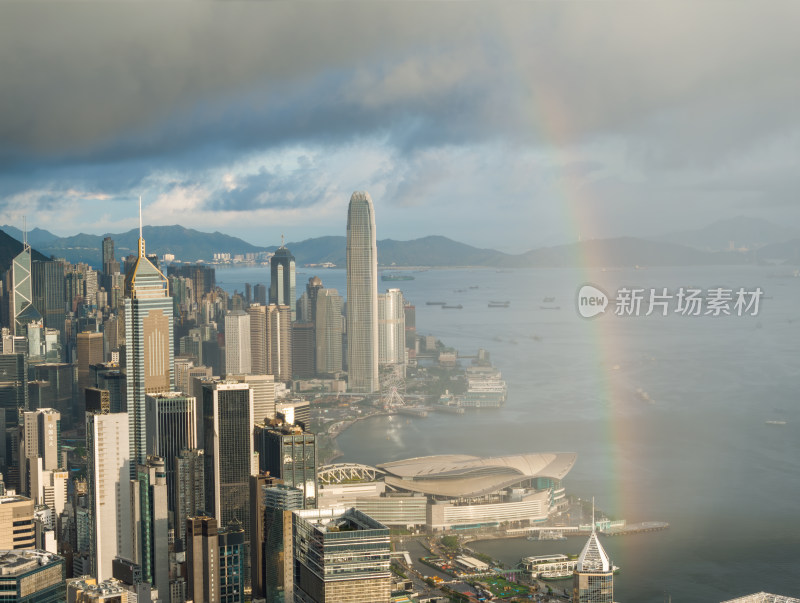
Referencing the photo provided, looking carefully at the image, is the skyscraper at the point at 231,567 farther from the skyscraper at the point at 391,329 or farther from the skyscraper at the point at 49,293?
the skyscraper at the point at 391,329

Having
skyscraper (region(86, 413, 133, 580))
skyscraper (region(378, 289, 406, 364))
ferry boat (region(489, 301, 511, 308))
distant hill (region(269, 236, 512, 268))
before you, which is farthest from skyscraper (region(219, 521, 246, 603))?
ferry boat (region(489, 301, 511, 308))

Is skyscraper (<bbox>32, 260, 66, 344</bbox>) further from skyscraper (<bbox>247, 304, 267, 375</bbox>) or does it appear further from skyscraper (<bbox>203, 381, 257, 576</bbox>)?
skyscraper (<bbox>203, 381, 257, 576</bbox>)

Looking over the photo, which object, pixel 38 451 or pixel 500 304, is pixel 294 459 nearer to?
pixel 38 451

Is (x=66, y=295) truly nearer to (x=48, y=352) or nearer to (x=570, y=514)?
(x=48, y=352)

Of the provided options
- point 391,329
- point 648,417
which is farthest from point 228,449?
point 391,329

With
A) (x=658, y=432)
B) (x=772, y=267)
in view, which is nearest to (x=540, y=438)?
(x=658, y=432)
